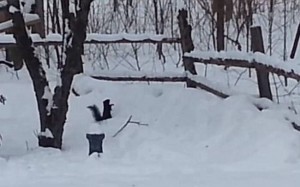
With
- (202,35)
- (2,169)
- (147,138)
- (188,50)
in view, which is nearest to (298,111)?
(147,138)

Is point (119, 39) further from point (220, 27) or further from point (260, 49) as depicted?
point (220, 27)

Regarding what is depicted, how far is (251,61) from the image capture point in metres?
7.05

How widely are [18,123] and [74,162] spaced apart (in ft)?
6.04

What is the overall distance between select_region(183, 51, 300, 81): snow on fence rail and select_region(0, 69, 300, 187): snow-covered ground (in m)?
0.36

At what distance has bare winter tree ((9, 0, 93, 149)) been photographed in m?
6.61

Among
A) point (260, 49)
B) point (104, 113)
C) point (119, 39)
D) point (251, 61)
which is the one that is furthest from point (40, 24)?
point (251, 61)

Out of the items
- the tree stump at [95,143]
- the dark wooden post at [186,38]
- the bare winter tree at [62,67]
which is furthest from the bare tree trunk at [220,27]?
the tree stump at [95,143]

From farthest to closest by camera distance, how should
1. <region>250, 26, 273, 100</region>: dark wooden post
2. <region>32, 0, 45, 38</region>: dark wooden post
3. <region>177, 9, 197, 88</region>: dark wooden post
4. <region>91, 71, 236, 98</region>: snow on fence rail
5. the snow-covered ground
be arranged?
<region>32, 0, 45, 38</region>: dark wooden post → <region>177, 9, 197, 88</region>: dark wooden post → <region>91, 71, 236, 98</region>: snow on fence rail → <region>250, 26, 273, 100</region>: dark wooden post → the snow-covered ground

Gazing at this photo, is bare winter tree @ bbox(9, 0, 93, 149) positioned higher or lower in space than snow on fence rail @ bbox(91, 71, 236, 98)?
higher

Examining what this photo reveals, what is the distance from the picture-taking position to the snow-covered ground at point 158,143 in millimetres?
5500

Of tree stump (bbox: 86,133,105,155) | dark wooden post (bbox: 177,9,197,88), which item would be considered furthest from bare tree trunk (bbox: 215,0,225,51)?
tree stump (bbox: 86,133,105,155)

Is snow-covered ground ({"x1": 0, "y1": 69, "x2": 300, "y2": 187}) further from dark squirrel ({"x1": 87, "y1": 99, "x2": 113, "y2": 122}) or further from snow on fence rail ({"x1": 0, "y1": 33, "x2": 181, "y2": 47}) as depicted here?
snow on fence rail ({"x1": 0, "y1": 33, "x2": 181, "y2": 47})

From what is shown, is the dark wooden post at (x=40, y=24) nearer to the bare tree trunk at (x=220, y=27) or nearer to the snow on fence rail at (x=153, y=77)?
the bare tree trunk at (x=220, y=27)

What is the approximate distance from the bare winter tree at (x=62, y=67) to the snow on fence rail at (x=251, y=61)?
5.07ft
